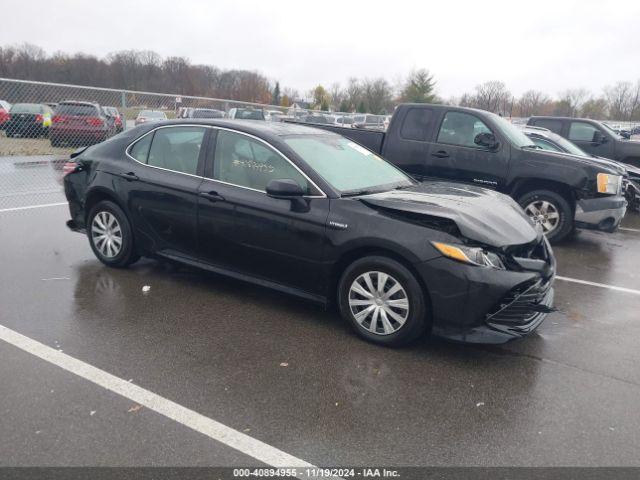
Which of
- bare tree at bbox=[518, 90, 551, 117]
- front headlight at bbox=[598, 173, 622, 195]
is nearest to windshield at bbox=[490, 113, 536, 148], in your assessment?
front headlight at bbox=[598, 173, 622, 195]

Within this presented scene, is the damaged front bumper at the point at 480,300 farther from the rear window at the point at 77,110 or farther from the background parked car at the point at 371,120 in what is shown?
the background parked car at the point at 371,120

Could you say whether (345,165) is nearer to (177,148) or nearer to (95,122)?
(177,148)

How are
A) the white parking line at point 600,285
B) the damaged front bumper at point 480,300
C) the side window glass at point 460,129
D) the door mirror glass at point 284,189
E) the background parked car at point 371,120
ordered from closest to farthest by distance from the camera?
the damaged front bumper at point 480,300
the door mirror glass at point 284,189
the white parking line at point 600,285
the side window glass at point 460,129
the background parked car at point 371,120

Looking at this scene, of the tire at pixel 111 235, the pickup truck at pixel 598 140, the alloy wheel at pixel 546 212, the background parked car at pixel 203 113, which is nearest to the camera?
the tire at pixel 111 235

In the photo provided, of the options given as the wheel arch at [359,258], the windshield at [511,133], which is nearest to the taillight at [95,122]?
the windshield at [511,133]

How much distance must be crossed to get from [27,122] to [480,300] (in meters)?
13.0

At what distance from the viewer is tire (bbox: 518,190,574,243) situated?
780 cm

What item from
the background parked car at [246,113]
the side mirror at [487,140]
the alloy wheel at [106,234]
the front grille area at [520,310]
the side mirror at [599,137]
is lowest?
the alloy wheel at [106,234]

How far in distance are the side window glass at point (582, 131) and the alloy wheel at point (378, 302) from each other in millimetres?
10382

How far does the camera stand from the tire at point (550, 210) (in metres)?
7.80

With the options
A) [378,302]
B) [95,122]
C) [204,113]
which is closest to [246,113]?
[204,113]

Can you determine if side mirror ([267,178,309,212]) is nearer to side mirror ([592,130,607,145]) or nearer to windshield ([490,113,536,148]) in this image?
windshield ([490,113,536,148])

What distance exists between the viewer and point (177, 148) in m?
5.34

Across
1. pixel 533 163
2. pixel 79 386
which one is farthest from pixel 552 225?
pixel 79 386
